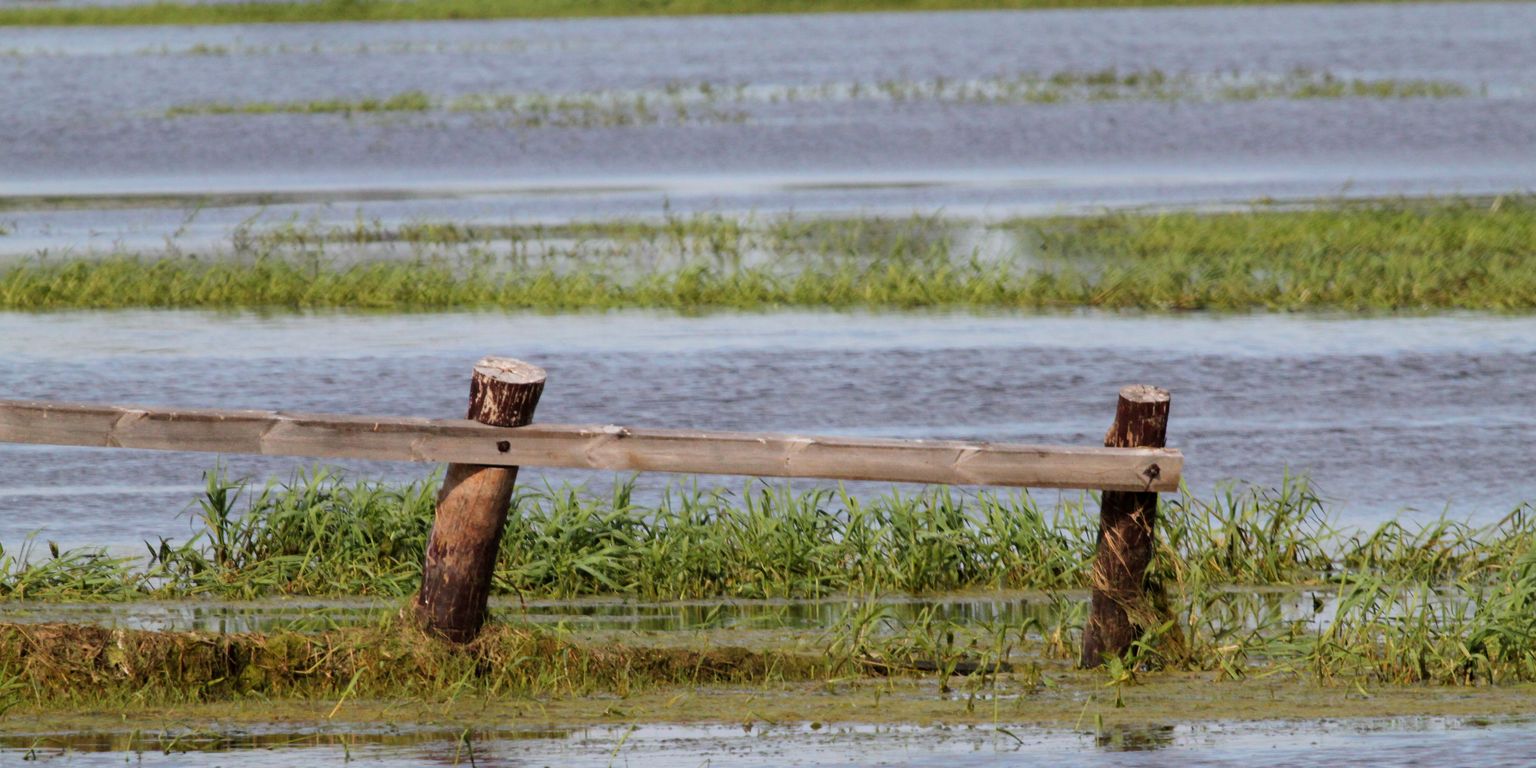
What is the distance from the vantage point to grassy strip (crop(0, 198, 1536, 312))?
20859 mm

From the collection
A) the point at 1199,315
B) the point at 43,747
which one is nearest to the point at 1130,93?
the point at 1199,315

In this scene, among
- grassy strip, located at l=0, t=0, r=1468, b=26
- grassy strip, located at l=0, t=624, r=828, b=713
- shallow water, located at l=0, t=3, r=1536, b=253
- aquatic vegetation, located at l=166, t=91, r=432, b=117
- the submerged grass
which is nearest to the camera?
grassy strip, located at l=0, t=624, r=828, b=713

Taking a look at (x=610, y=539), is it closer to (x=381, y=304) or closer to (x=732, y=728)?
(x=732, y=728)

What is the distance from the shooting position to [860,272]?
74.2 ft

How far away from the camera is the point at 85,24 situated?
3241 inches

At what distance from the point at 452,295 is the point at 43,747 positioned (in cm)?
1363

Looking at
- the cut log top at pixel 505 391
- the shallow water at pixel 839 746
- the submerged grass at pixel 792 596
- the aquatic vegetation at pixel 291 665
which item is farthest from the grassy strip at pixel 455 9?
the shallow water at pixel 839 746

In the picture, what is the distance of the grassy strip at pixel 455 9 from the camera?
273 ft

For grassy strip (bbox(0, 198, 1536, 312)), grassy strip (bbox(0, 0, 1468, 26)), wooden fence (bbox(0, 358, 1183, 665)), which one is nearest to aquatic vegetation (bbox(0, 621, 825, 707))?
wooden fence (bbox(0, 358, 1183, 665))

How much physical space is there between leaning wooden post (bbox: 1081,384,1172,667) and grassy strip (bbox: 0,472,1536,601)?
1.53 metres

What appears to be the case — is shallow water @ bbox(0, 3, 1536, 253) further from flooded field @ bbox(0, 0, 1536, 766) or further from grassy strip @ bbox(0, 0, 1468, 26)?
grassy strip @ bbox(0, 0, 1468, 26)

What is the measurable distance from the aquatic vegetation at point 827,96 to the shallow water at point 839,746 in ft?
114

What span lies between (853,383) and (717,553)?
6.44 m

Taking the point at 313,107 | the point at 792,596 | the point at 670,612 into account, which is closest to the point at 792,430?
the point at 792,596
